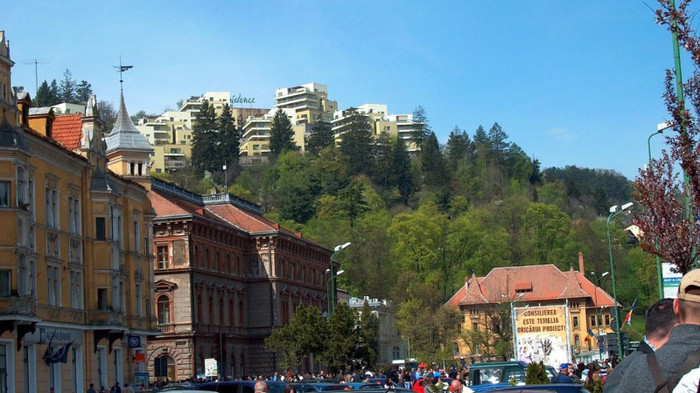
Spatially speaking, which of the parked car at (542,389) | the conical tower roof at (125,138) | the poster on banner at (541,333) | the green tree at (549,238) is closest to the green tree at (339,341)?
the conical tower roof at (125,138)

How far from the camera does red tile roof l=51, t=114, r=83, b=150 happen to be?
52688 mm

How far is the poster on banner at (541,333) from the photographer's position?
51.5 m

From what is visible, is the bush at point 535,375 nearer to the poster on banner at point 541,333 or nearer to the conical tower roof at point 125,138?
the poster on banner at point 541,333

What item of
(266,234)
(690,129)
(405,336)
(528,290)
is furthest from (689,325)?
(528,290)

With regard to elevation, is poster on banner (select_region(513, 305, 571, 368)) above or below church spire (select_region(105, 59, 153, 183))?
below

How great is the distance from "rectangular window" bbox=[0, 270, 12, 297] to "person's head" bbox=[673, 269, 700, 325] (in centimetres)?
3587

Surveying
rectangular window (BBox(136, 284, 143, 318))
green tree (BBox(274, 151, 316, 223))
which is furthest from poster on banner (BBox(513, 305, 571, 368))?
green tree (BBox(274, 151, 316, 223))

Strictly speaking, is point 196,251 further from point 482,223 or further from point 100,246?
point 482,223

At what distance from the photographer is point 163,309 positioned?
75.7 metres

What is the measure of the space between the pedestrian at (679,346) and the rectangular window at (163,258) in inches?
2821

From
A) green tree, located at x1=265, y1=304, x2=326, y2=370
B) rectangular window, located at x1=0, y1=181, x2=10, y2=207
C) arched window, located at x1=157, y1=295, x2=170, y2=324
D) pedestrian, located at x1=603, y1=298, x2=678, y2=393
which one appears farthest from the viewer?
arched window, located at x1=157, y1=295, x2=170, y2=324

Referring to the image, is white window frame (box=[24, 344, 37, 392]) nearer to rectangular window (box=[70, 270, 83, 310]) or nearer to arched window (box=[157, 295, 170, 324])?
rectangular window (box=[70, 270, 83, 310])

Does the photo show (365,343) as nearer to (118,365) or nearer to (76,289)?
(118,365)

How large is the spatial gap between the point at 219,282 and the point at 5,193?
136ft
